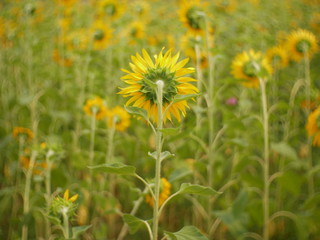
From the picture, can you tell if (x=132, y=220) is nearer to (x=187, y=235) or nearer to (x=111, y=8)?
(x=187, y=235)

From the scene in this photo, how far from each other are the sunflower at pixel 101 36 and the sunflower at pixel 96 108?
0.72 metres

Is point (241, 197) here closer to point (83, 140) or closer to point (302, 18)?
point (83, 140)

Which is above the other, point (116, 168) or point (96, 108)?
point (96, 108)

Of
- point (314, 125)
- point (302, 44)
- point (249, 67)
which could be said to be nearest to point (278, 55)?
point (302, 44)

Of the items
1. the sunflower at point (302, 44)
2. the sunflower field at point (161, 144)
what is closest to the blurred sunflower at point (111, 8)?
the sunflower field at point (161, 144)

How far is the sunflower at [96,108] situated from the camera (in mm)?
1596

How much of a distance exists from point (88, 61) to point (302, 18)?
289cm

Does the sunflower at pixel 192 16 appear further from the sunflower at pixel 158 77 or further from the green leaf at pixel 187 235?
the green leaf at pixel 187 235

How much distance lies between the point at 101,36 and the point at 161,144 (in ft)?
5.39

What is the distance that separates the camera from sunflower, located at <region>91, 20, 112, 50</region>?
85.4 inches

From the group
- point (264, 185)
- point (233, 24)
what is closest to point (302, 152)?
point (264, 185)

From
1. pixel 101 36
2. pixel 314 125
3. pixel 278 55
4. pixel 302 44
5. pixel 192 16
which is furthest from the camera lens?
pixel 101 36

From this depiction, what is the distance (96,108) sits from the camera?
159 centimetres

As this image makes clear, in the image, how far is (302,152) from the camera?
2.29m
